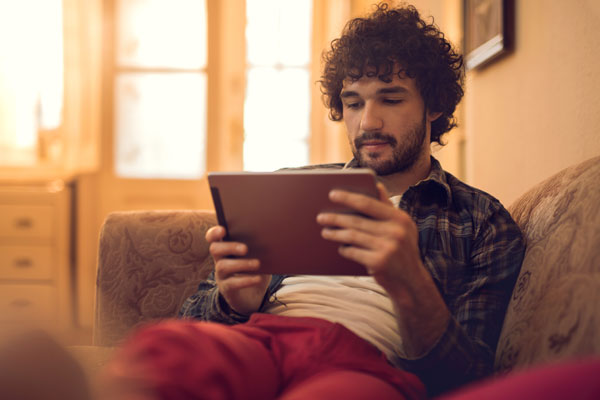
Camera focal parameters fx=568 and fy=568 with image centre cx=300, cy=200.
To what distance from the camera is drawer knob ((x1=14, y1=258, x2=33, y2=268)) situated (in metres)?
3.12

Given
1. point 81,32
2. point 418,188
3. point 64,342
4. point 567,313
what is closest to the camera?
point 64,342

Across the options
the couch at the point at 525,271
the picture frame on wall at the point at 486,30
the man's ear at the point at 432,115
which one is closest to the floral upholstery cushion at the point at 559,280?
Result: the couch at the point at 525,271

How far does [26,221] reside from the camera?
3105 mm

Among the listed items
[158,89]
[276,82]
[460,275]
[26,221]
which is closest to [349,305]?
[460,275]

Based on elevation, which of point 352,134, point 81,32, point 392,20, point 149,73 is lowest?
point 352,134

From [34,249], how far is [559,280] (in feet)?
9.75

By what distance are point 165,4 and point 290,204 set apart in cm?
310

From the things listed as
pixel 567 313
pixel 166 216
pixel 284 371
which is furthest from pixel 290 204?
pixel 166 216

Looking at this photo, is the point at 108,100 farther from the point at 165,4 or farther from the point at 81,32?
the point at 165,4

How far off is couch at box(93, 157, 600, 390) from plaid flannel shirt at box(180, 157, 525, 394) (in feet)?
0.10

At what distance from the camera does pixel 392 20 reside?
4.69ft

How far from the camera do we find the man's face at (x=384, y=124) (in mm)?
1244

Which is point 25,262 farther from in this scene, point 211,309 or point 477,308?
point 477,308

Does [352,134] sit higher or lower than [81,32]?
lower
